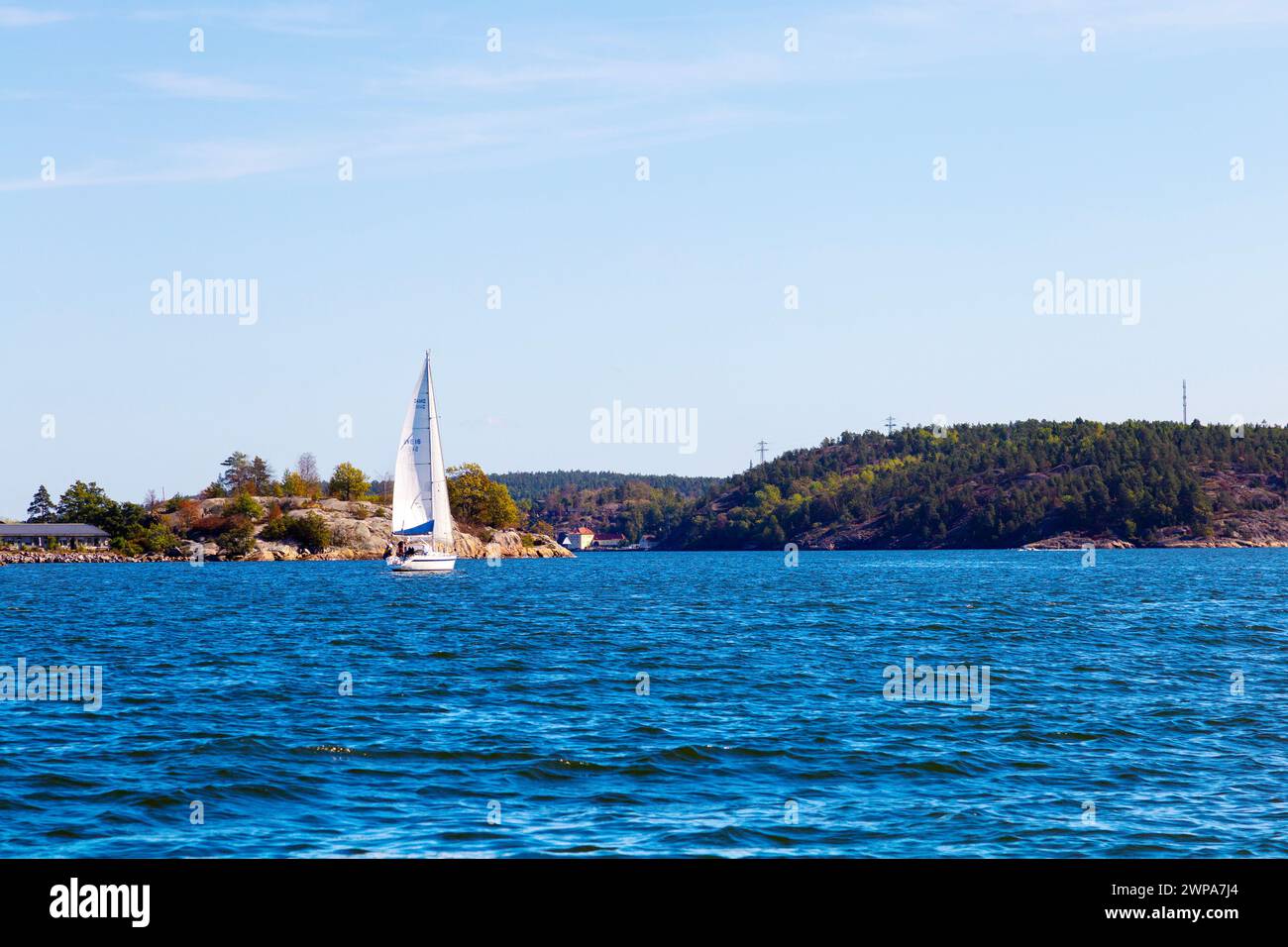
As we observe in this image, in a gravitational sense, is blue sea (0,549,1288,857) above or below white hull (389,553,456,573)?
above

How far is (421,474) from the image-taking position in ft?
415

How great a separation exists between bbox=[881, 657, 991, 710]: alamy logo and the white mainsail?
8531 centimetres

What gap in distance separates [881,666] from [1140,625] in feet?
83.0

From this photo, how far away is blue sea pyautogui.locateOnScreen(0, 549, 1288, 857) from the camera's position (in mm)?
19906

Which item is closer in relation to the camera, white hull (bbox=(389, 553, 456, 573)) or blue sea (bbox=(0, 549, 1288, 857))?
blue sea (bbox=(0, 549, 1288, 857))

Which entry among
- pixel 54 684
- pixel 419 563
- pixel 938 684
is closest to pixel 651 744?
pixel 938 684

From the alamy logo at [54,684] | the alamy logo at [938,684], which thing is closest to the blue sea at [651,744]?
the alamy logo at [938,684]
